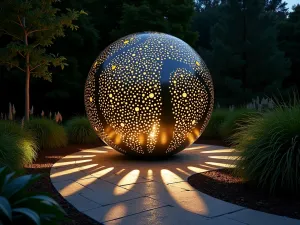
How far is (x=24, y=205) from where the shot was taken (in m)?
2.62

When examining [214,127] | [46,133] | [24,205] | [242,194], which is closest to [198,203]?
[242,194]

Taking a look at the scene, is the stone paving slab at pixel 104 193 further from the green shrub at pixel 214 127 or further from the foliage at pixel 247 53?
the foliage at pixel 247 53

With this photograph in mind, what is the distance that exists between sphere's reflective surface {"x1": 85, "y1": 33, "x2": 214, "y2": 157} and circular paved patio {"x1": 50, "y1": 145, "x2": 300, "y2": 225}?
0.53 meters

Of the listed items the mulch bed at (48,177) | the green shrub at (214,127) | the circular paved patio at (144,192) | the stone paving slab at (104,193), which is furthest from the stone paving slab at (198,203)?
the green shrub at (214,127)

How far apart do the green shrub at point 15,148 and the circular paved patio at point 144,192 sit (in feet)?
1.93

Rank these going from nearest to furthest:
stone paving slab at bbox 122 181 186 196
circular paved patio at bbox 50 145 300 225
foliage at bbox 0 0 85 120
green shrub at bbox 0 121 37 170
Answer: circular paved patio at bbox 50 145 300 225 < stone paving slab at bbox 122 181 186 196 < green shrub at bbox 0 121 37 170 < foliage at bbox 0 0 85 120

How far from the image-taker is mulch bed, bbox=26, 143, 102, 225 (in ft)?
12.8

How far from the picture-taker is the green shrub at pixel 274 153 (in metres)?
4.60

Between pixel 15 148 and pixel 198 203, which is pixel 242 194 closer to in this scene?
pixel 198 203

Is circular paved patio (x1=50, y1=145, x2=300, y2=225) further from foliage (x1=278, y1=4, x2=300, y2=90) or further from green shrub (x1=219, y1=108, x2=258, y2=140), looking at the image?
foliage (x1=278, y1=4, x2=300, y2=90)

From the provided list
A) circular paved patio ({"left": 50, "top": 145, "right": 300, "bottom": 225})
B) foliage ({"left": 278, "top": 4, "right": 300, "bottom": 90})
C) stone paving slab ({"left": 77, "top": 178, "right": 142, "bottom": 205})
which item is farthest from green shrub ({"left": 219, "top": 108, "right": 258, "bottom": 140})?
foliage ({"left": 278, "top": 4, "right": 300, "bottom": 90})

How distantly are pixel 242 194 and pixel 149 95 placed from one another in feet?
7.59

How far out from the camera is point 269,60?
23.8 metres

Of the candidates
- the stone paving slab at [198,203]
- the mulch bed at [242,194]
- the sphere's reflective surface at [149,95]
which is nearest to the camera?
the stone paving slab at [198,203]
